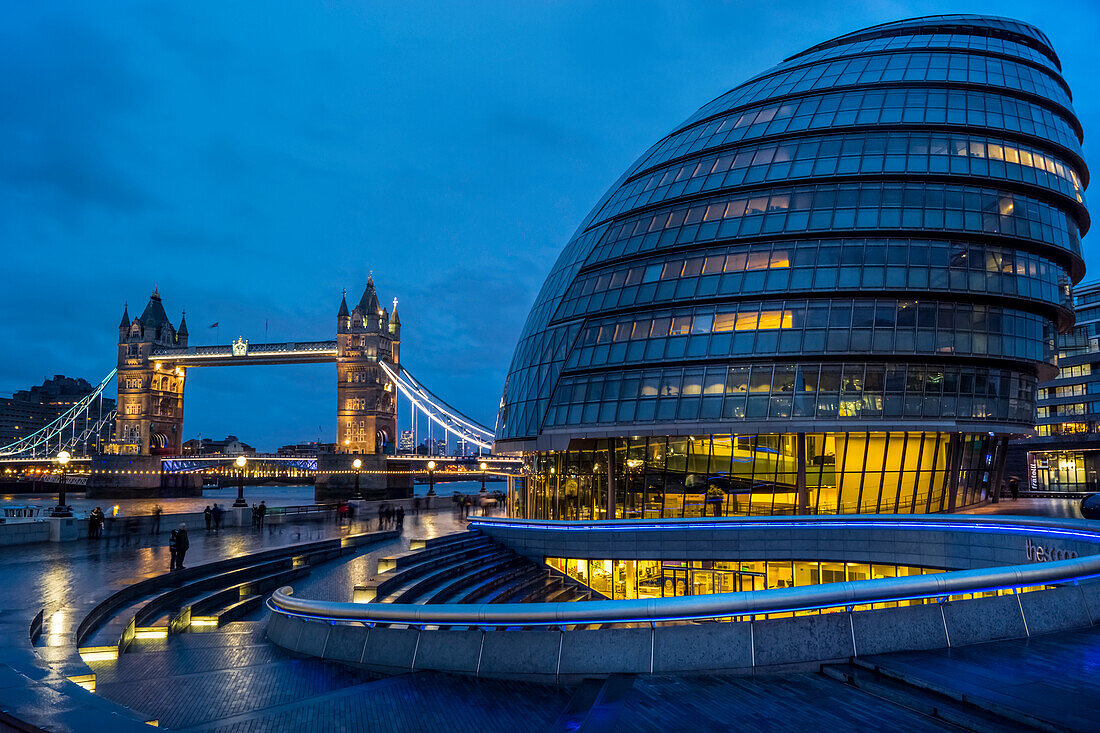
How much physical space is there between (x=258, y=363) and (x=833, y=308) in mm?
139656

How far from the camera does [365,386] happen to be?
148 meters

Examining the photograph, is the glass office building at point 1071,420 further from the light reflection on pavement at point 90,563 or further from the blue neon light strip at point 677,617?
the blue neon light strip at point 677,617

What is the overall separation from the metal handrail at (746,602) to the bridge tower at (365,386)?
137050 mm

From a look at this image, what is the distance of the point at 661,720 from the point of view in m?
8.64

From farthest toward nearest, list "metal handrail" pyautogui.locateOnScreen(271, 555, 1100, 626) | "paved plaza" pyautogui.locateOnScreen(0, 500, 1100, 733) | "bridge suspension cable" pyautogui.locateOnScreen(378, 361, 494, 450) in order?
"bridge suspension cable" pyautogui.locateOnScreen(378, 361, 494, 450) → "metal handrail" pyautogui.locateOnScreen(271, 555, 1100, 626) → "paved plaza" pyautogui.locateOnScreen(0, 500, 1100, 733)

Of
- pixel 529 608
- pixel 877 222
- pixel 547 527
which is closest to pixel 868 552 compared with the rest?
pixel 547 527

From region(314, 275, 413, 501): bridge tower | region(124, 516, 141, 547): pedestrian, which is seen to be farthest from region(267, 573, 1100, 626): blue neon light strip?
region(314, 275, 413, 501): bridge tower

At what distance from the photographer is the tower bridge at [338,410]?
12925 centimetres

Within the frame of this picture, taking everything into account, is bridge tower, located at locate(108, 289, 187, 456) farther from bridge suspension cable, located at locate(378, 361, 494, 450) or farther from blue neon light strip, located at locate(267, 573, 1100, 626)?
blue neon light strip, located at locate(267, 573, 1100, 626)

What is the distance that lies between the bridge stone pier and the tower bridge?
193 mm

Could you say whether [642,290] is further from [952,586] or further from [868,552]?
[952,586]

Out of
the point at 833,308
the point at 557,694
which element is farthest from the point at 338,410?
the point at 557,694

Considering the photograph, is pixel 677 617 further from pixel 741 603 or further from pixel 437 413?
pixel 437 413

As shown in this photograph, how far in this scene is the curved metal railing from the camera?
411 inches
